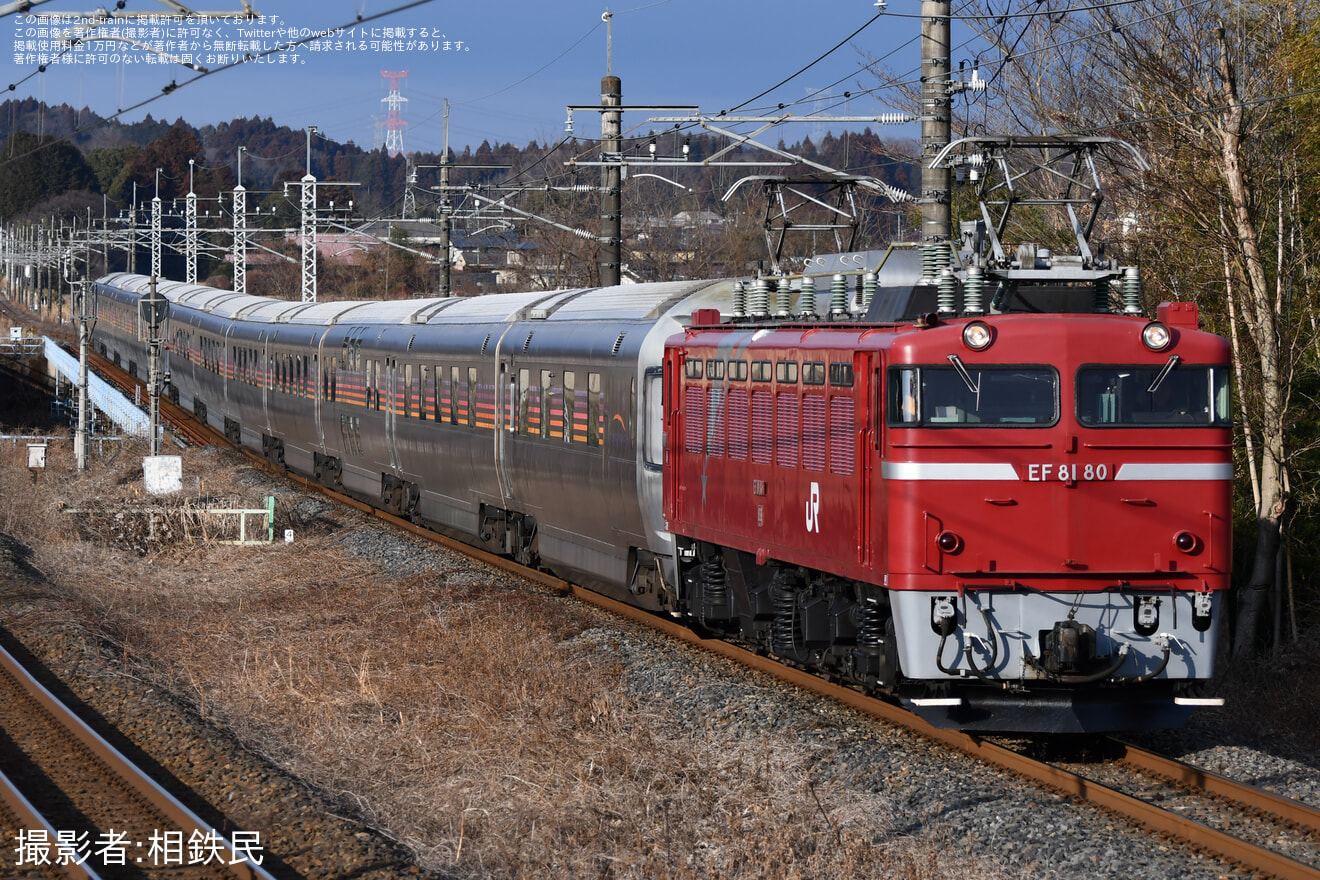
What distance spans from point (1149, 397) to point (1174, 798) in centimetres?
255

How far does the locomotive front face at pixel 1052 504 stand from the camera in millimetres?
10188

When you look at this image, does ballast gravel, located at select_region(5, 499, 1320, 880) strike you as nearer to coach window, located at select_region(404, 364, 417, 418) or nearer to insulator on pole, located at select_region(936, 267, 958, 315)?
insulator on pole, located at select_region(936, 267, 958, 315)

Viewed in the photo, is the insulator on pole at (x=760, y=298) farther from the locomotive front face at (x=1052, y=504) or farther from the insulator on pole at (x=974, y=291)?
the locomotive front face at (x=1052, y=504)

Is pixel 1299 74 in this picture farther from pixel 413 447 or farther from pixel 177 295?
pixel 177 295

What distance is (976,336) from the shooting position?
1033cm

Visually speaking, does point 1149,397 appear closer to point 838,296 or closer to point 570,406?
point 838,296

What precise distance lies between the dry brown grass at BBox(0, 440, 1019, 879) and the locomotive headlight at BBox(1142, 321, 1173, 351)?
11.4 feet

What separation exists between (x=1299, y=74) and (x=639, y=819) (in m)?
12.7

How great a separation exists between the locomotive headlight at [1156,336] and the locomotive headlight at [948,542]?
1.80m

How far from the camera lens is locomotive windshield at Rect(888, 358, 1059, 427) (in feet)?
33.8

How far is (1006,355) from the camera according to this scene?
408 inches

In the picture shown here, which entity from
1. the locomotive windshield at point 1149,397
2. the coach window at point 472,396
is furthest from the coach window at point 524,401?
the locomotive windshield at point 1149,397

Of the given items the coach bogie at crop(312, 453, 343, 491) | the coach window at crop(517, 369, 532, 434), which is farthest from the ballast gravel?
the coach bogie at crop(312, 453, 343, 491)

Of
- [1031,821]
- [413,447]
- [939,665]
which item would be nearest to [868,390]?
[939,665]
